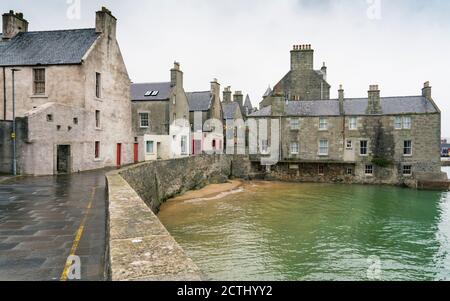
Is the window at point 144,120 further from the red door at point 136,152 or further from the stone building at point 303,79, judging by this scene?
the stone building at point 303,79

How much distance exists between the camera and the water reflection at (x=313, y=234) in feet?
43.2

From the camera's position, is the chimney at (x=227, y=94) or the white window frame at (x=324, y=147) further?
the chimney at (x=227, y=94)

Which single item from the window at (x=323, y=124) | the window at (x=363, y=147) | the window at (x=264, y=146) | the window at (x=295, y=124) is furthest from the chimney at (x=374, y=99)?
the window at (x=264, y=146)

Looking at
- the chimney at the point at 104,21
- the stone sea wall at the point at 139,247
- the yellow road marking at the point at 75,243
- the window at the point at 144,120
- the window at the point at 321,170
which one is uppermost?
the chimney at the point at 104,21

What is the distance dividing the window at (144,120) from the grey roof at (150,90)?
1.68 m

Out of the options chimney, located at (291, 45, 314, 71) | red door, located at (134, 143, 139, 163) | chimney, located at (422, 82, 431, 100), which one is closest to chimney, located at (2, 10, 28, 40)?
red door, located at (134, 143, 139, 163)

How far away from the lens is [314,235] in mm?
17641

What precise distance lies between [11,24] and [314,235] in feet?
84.9

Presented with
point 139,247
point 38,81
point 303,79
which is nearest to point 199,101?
point 303,79

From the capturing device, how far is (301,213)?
22875mm

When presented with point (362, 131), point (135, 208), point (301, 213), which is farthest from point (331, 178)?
point (135, 208)

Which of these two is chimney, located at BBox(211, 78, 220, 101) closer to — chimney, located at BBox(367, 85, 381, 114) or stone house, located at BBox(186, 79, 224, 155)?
stone house, located at BBox(186, 79, 224, 155)

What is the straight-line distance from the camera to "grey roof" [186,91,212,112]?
42128mm

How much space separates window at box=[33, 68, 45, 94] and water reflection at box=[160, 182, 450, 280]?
11.8m
